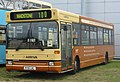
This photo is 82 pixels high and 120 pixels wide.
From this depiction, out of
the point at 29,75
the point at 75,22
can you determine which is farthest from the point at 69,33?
the point at 29,75

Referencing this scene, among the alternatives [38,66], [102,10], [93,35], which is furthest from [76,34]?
[102,10]

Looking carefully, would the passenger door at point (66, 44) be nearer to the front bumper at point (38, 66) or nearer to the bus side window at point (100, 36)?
the front bumper at point (38, 66)

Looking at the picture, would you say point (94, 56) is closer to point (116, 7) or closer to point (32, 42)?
point (32, 42)

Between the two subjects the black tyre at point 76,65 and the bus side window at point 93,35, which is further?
the bus side window at point 93,35

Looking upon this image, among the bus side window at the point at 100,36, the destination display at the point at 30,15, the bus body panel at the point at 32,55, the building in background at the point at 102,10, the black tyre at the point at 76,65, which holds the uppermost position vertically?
the building in background at the point at 102,10

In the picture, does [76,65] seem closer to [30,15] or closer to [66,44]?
[66,44]

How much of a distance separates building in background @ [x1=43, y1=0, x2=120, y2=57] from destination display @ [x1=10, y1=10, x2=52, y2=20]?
16948 mm

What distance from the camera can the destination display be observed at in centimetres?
1516

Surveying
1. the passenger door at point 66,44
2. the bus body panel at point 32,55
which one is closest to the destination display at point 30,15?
the passenger door at point 66,44

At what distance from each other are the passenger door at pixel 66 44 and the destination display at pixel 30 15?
83cm

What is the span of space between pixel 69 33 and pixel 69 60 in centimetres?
121

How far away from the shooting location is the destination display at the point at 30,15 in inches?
597

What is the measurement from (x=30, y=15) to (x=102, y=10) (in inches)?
699

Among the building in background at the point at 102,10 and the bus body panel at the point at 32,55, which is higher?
the building in background at the point at 102,10
